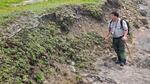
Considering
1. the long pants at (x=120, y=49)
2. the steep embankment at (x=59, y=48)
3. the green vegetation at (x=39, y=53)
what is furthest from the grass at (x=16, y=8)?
the long pants at (x=120, y=49)

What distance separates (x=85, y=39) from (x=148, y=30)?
16.7 ft

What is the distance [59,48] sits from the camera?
52.1ft

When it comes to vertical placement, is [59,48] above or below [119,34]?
below

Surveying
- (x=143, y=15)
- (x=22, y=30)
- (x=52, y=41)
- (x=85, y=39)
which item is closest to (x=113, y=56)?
(x=85, y=39)

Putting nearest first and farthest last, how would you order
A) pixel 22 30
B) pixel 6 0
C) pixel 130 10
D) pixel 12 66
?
pixel 12 66 < pixel 22 30 < pixel 6 0 < pixel 130 10

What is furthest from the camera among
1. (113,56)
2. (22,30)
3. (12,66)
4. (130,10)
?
(130,10)

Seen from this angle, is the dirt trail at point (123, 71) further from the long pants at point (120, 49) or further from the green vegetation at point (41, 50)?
the green vegetation at point (41, 50)

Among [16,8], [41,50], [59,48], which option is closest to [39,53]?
[41,50]

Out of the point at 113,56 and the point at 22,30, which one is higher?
the point at 22,30

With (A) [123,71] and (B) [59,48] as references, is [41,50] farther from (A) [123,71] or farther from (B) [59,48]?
(A) [123,71]

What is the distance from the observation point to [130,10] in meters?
23.2

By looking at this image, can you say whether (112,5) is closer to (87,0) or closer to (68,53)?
(87,0)

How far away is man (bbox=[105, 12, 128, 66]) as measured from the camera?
16.0 m

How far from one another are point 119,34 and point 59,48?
7.23 feet
